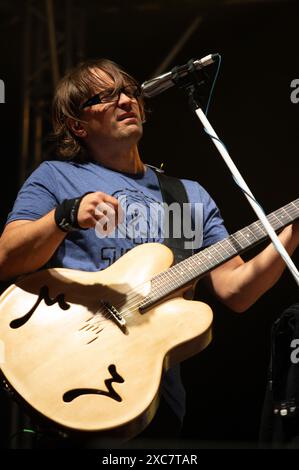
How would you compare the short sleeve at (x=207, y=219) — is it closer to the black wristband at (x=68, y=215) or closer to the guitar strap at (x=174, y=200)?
the guitar strap at (x=174, y=200)

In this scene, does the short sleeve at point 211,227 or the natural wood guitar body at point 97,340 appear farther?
the short sleeve at point 211,227

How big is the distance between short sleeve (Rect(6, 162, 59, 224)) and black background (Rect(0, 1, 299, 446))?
1.60 metres

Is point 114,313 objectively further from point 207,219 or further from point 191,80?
point 191,80

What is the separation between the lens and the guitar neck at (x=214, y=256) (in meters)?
2.20

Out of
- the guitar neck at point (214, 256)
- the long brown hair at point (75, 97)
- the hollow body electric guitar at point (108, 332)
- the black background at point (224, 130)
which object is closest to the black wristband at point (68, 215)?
the hollow body electric guitar at point (108, 332)

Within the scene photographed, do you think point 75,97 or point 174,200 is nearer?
point 174,200

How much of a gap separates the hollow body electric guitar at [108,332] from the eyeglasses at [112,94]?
640 millimetres

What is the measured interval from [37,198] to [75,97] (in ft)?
1.76

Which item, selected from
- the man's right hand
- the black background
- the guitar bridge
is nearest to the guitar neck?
the guitar bridge

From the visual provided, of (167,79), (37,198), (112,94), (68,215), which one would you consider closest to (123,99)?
(112,94)

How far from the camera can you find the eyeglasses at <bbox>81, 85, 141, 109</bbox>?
2598mm

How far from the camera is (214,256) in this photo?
2.27m

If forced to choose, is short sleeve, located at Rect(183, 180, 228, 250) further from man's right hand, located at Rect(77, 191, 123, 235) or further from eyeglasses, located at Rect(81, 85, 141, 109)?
man's right hand, located at Rect(77, 191, 123, 235)

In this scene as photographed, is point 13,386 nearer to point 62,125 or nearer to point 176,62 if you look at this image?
point 62,125
